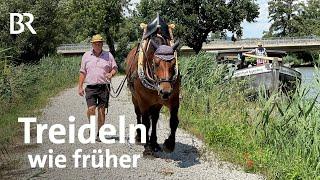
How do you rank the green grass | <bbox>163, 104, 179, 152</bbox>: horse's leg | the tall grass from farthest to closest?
the green grass < <bbox>163, 104, 179, 152</bbox>: horse's leg < the tall grass

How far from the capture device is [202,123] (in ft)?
36.5

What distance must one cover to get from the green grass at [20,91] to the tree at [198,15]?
29084mm

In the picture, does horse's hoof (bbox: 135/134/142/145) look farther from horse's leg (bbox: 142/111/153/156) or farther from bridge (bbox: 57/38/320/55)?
bridge (bbox: 57/38/320/55)

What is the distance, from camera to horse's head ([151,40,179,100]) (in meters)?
7.43

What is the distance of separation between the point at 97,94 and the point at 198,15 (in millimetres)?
50580

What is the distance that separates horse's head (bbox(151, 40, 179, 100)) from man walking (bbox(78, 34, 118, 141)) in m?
2.15

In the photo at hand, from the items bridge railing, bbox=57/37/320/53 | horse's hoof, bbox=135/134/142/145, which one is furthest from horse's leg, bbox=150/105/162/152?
bridge railing, bbox=57/37/320/53

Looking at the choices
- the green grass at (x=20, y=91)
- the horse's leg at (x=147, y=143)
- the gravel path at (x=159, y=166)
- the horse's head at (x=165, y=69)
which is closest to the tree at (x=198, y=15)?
the green grass at (x=20, y=91)

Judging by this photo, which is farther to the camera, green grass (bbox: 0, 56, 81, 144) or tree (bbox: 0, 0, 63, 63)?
tree (bbox: 0, 0, 63, 63)

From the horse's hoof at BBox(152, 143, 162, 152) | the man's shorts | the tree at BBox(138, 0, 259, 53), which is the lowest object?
the horse's hoof at BBox(152, 143, 162, 152)

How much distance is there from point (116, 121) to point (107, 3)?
121 feet

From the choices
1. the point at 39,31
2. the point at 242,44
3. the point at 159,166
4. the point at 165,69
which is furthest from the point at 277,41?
the point at 165,69

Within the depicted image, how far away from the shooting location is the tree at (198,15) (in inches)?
2288

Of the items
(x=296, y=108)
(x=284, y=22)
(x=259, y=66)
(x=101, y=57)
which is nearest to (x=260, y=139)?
(x=296, y=108)
